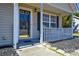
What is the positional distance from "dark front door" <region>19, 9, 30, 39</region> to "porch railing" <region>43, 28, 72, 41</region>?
4.33 feet

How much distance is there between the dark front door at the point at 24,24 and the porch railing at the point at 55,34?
1321 millimetres

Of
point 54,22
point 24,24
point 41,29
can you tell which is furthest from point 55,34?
point 54,22

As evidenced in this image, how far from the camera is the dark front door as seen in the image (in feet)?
46.2

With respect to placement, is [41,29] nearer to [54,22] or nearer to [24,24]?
[24,24]

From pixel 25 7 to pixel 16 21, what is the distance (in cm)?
302

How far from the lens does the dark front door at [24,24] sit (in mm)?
14078

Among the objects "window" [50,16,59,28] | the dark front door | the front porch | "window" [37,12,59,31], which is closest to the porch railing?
the front porch

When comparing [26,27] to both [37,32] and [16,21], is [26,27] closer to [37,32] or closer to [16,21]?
[37,32]

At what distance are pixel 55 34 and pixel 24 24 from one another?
120 inches

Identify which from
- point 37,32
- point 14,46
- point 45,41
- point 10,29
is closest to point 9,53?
point 14,46

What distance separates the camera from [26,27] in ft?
48.1

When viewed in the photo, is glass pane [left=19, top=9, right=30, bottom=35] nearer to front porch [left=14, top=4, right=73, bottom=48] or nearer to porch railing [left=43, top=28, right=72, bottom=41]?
front porch [left=14, top=4, right=73, bottom=48]

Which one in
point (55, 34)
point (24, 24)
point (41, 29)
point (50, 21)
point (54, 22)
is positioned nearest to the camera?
point (41, 29)

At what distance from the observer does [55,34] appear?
16219 millimetres
